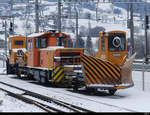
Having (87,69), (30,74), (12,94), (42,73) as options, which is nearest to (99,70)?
(87,69)

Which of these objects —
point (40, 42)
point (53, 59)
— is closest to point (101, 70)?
point (53, 59)

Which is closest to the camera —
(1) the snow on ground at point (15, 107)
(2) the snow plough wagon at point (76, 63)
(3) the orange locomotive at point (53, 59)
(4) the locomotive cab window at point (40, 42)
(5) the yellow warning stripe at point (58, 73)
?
(1) the snow on ground at point (15, 107)

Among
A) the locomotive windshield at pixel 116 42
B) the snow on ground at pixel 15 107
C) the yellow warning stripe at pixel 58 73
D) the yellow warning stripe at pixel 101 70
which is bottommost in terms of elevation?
the snow on ground at pixel 15 107

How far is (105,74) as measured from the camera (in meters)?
15.7

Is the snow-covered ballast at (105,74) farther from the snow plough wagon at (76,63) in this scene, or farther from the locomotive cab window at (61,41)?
the locomotive cab window at (61,41)

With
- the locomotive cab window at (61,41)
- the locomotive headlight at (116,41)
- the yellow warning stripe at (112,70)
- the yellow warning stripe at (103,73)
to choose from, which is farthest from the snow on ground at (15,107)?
the locomotive headlight at (116,41)

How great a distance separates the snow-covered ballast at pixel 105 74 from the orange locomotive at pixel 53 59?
125 centimetres

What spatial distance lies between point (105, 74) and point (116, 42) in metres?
5.78

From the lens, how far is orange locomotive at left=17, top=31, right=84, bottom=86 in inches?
726

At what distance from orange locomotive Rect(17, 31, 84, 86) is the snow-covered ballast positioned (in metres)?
1.25

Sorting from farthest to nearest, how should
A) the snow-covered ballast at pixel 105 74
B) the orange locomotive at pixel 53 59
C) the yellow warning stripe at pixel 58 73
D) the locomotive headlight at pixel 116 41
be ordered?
the locomotive headlight at pixel 116 41, the yellow warning stripe at pixel 58 73, the orange locomotive at pixel 53 59, the snow-covered ballast at pixel 105 74

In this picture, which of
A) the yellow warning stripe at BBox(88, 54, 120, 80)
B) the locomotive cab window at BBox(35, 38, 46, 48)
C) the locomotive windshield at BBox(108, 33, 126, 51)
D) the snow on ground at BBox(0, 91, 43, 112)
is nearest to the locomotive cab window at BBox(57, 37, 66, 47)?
the locomotive cab window at BBox(35, 38, 46, 48)

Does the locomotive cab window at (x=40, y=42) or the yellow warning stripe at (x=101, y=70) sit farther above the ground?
the locomotive cab window at (x=40, y=42)

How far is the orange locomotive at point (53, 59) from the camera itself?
60.5 feet
